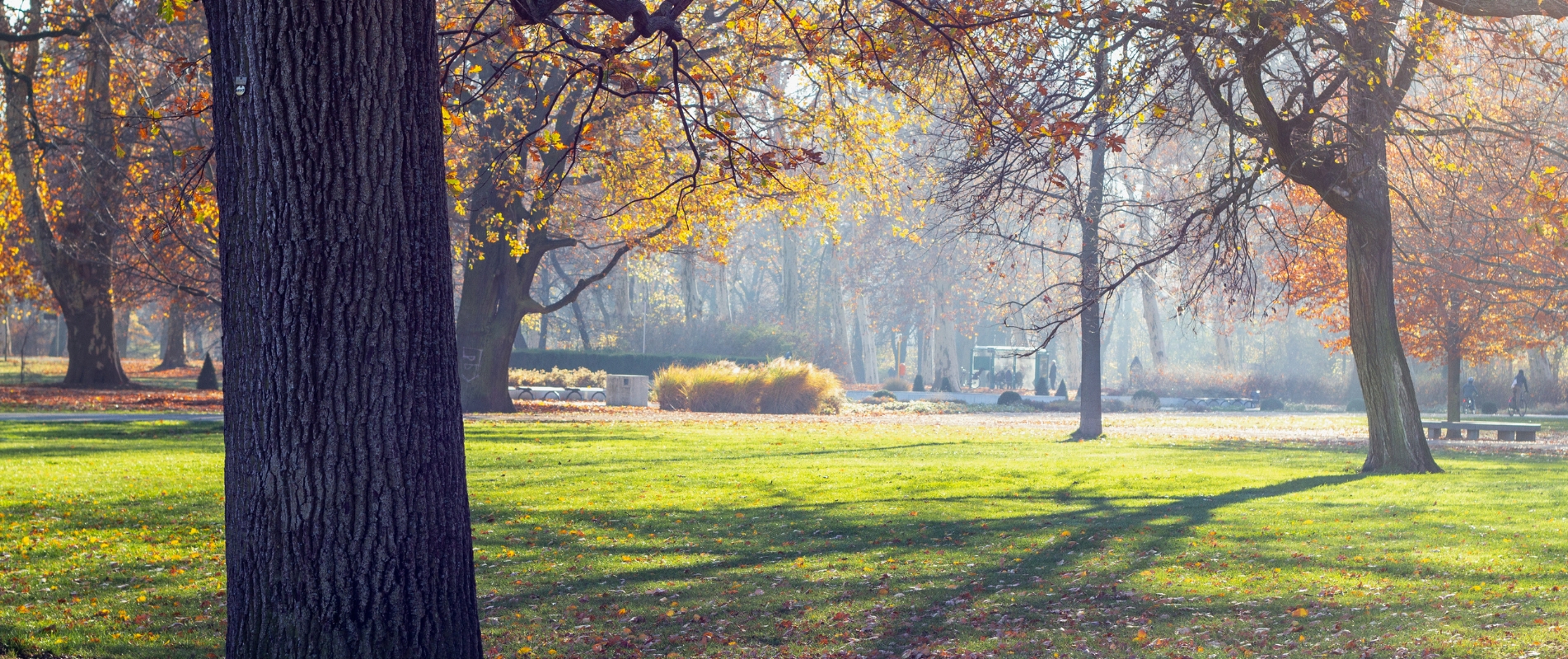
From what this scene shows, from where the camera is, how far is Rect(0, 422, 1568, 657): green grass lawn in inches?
257

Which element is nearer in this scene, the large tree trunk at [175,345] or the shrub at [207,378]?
the shrub at [207,378]

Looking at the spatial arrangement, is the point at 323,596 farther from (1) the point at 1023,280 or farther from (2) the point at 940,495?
(1) the point at 1023,280

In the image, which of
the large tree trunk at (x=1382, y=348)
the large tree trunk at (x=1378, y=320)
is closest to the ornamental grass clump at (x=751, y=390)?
the large tree trunk at (x=1378, y=320)

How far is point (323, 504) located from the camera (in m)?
3.84

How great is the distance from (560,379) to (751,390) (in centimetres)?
960

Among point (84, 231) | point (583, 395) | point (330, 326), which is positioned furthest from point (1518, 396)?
point (330, 326)

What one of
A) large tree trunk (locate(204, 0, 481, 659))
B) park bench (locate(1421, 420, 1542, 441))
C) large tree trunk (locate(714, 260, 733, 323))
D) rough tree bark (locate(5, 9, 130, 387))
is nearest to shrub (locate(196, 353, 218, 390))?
rough tree bark (locate(5, 9, 130, 387))

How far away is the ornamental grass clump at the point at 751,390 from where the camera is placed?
2920 centimetres

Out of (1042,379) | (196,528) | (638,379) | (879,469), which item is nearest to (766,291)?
(1042,379)

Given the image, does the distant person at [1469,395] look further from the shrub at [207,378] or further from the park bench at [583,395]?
the shrub at [207,378]

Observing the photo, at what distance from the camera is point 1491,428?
22812 mm

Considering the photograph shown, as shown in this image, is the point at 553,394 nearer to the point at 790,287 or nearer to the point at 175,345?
the point at 175,345

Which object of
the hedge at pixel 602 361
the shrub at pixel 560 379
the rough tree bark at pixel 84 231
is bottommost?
the shrub at pixel 560 379

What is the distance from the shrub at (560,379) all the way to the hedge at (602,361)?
9.15 feet
